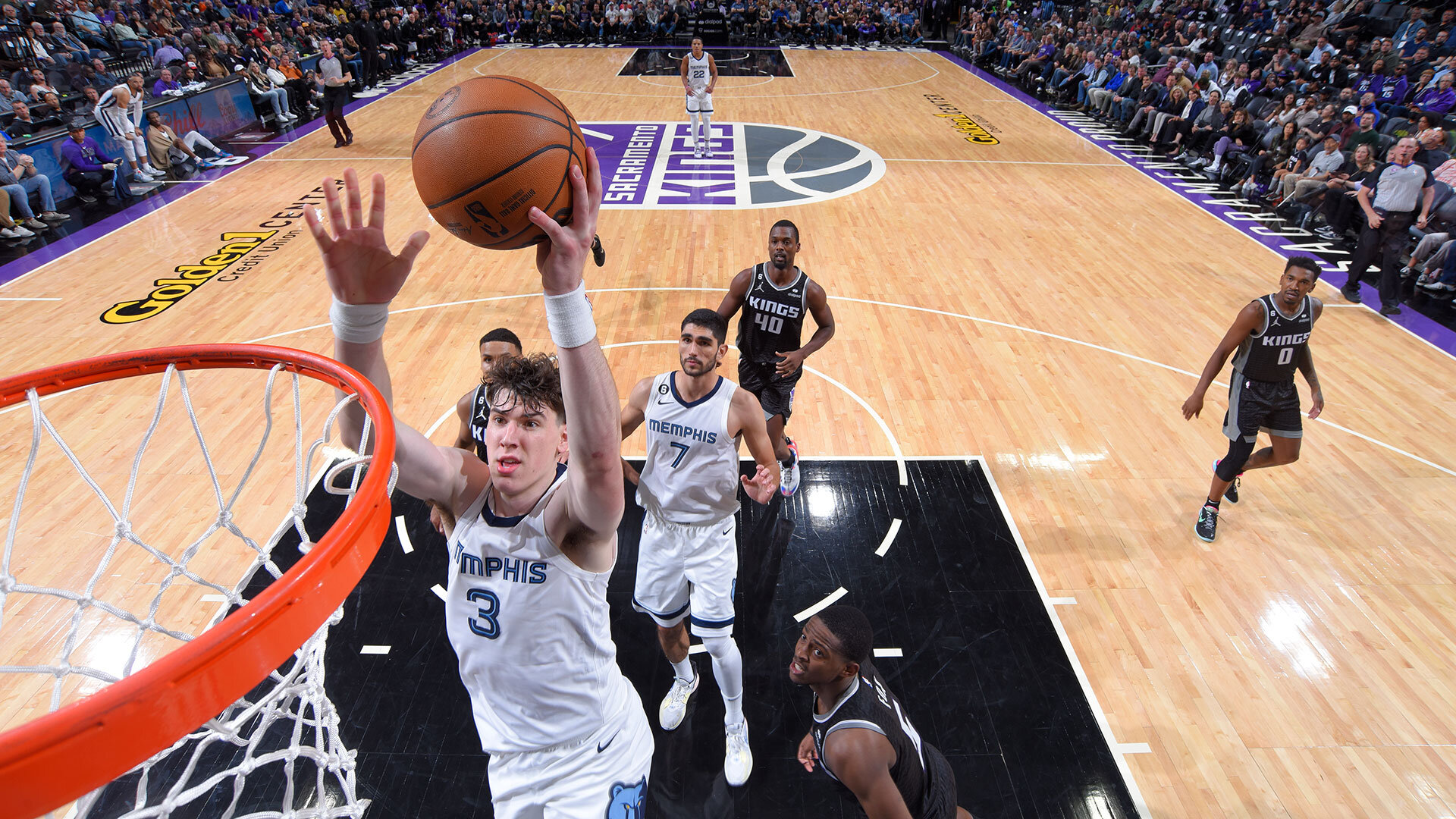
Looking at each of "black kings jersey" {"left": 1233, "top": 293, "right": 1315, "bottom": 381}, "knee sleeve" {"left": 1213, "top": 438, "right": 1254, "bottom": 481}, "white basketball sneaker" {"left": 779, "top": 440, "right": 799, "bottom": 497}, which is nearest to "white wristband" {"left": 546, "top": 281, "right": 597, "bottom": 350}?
"white basketball sneaker" {"left": 779, "top": 440, "right": 799, "bottom": 497}

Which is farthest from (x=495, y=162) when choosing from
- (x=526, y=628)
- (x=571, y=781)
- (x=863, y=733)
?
(x=863, y=733)

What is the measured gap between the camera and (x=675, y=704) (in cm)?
375

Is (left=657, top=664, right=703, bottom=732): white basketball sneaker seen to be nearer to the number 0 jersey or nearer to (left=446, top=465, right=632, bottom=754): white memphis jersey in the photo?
the number 0 jersey

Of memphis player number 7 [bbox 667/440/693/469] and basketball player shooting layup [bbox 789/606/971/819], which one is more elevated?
memphis player number 7 [bbox 667/440/693/469]

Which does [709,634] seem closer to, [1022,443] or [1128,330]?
[1022,443]

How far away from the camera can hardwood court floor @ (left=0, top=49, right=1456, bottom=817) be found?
3926 millimetres

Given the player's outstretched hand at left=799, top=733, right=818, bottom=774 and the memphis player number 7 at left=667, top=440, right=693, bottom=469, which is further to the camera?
the memphis player number 7 at left=667, top=440, right=693, bottom=469

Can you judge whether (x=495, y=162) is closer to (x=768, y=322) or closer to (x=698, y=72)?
(x=768, y=322)

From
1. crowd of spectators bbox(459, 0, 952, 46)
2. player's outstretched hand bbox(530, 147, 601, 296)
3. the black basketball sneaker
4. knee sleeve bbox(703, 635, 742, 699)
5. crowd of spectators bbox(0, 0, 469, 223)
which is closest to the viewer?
player's outstretched hand bbox(530, 147, 601, 296)

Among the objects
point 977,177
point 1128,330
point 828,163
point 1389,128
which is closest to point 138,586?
point 1128,330

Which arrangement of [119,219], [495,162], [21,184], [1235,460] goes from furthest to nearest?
1. [119,219]
2. [21,184]
3. [1235,460]
4. [495,162]

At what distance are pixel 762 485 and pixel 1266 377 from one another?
3.38 metres

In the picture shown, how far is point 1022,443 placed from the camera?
5945mm

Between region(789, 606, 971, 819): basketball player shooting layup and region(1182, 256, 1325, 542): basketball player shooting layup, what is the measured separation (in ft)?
10.8
